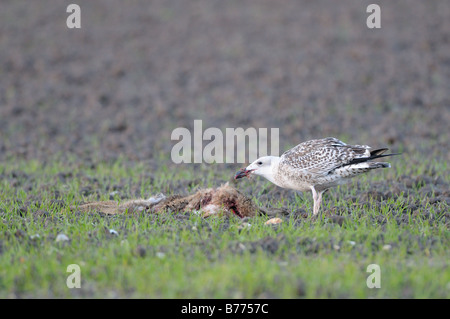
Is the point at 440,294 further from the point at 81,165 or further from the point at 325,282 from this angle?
the point at 81,165

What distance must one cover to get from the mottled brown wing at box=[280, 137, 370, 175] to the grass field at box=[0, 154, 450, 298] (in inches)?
25.6

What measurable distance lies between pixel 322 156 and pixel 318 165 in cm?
17

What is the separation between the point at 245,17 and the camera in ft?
83.6

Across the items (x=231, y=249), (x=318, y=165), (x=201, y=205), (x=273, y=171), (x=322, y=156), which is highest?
(x=322, y=156)

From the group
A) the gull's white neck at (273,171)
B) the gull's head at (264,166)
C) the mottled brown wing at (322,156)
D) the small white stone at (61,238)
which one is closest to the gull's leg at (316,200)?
the mottled brown wing at (322,156)

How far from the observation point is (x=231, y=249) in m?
7.20

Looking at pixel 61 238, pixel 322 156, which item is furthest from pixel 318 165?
pixel 61 238

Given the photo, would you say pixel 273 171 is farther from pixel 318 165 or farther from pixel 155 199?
pixel 155 199

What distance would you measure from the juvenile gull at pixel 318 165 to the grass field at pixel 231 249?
413 millimetres

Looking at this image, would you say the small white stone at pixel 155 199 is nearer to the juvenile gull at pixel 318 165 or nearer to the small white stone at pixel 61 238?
the juvenile gull at pixel 318 165

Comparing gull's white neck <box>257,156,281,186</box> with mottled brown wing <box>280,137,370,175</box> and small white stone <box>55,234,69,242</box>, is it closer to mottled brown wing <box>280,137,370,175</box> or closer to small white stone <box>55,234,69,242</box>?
mottled brown wing <box>280,137,370,175</box>

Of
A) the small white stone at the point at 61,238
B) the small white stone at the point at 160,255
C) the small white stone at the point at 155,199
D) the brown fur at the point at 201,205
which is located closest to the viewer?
the small white stone at the point at 160,255

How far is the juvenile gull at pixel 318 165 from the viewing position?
873cm

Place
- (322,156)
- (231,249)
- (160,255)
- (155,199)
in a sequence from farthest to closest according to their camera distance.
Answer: (155,199) < (322,156) < (231,249) < (160,255)
